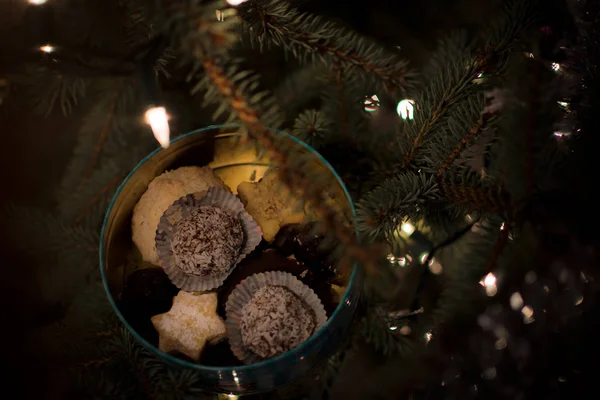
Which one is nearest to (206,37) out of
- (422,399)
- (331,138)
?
(331,138)

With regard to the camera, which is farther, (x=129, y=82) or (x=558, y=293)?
(x=129, y=82)

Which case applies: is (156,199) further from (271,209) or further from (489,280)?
(489,280)

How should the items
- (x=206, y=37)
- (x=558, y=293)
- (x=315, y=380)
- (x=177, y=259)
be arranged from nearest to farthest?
(x=206, y=37), (x=177, y=259), (x=558, y=293), (x=315, y=380)

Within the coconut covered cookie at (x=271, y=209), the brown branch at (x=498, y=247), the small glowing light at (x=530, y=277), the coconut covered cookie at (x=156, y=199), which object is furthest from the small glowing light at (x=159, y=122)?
the small glowing light at (x=530, y=277)

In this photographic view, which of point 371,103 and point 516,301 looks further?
point 371,103

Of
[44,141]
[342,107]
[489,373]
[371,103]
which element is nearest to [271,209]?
[342,107]

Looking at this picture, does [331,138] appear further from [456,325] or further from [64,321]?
[64,321]

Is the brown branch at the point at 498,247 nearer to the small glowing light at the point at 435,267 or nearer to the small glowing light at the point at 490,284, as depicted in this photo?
the small glowing light at the point at 490,284
